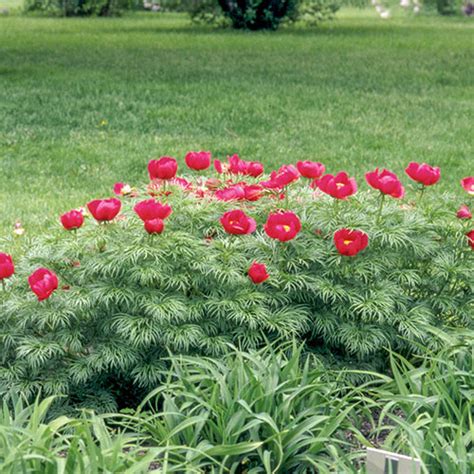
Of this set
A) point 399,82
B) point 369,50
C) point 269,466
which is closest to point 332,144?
point 399,82

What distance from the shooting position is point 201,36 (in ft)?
59.9

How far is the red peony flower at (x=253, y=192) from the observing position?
377 centimetres

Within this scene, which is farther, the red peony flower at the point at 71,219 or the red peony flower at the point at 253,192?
the red peony flower at the point at 253,192

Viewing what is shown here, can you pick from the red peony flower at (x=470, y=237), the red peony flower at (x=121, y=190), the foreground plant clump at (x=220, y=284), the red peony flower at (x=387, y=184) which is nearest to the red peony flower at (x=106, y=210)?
the foreground plant clump at (x=220, y=284)

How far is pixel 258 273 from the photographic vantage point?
10.7 ft

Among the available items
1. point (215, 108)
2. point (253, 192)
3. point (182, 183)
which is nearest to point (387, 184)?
point (253, 192)

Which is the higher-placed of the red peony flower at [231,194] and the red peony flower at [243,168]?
the red peony flower at [231,194]

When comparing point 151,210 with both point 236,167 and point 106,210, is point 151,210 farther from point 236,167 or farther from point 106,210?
point 236,167

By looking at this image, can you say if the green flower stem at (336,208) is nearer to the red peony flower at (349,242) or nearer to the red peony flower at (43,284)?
the red peony flower at (349,242)

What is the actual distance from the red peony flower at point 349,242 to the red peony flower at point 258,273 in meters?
0.27

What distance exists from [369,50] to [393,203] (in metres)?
12.5

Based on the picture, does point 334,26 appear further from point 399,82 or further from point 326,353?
point 326,353

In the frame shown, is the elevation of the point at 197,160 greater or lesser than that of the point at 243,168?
greater

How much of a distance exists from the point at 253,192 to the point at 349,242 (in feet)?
1.84
